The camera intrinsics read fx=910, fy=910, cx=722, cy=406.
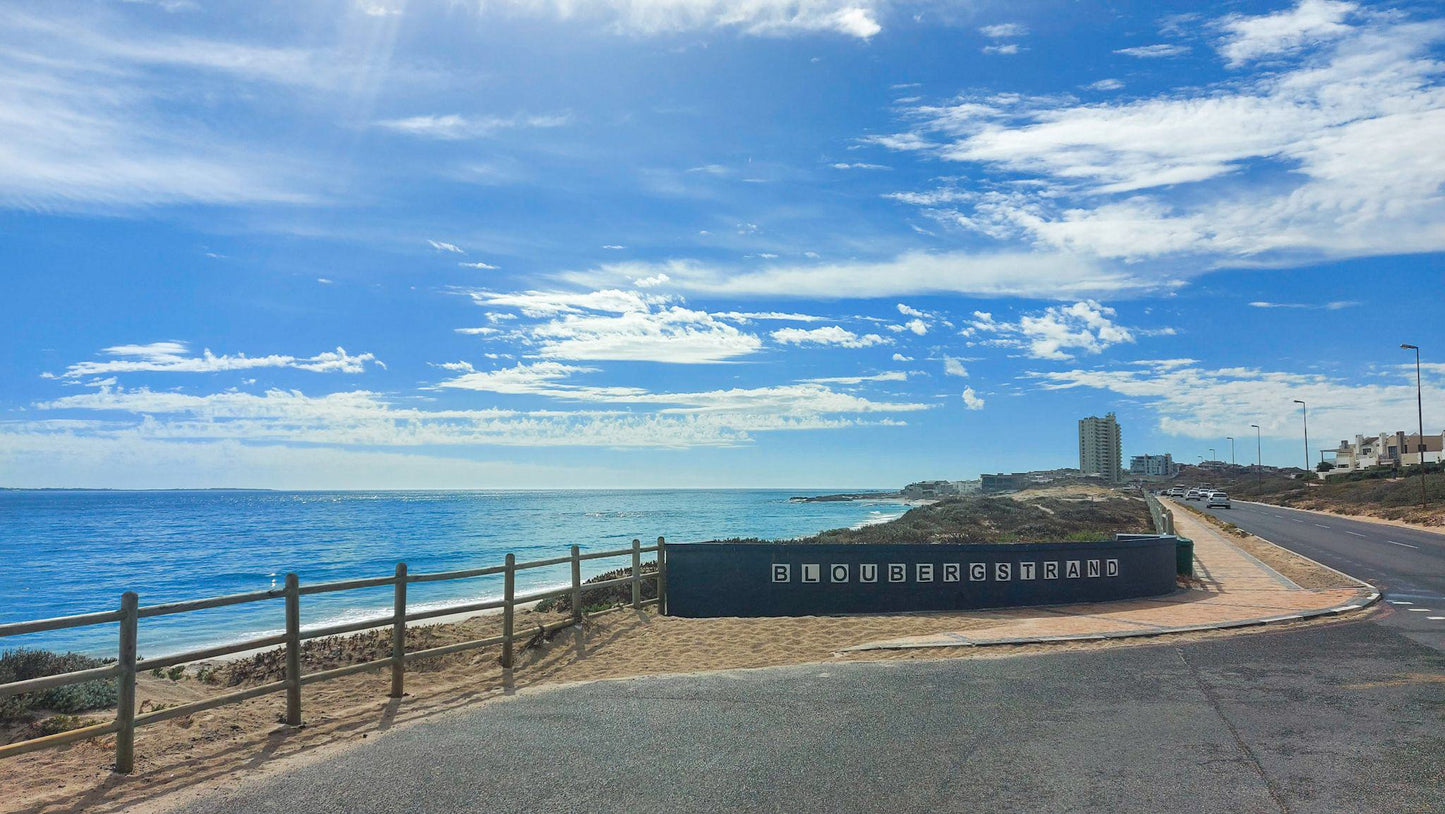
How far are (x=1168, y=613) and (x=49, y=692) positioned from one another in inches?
627

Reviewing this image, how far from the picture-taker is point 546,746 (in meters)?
7.79

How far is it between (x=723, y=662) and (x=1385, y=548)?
2684 centimetres

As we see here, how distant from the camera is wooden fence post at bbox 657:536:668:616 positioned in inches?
628

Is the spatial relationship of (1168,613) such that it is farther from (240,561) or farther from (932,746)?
(240,561)

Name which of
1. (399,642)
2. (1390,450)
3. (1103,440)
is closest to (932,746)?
(399,642)

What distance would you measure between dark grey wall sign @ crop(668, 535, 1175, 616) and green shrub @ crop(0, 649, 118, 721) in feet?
27.3

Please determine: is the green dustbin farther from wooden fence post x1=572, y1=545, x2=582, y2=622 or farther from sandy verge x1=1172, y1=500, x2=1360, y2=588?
wooden fence post x1=572, y1=545, x2=582, y2=622

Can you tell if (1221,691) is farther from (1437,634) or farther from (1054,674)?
(1437,634)

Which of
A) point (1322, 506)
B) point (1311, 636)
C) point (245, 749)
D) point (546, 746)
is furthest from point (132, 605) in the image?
point (1322, 506)

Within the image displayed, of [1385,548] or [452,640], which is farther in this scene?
[1385,548]

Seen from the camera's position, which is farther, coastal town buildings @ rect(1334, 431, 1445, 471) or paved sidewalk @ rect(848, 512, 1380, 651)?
coastal town buildings @ rect(1334, 431, 1445, 471)

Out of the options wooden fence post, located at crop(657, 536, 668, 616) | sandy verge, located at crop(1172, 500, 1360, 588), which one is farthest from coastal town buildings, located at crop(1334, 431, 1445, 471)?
wooden fence post, located at crop(657, 536, 668, 616)

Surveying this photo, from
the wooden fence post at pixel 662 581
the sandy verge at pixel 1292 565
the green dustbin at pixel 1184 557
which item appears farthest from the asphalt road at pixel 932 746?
the sandy verge at pixel 1292 565

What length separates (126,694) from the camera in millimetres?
7668
